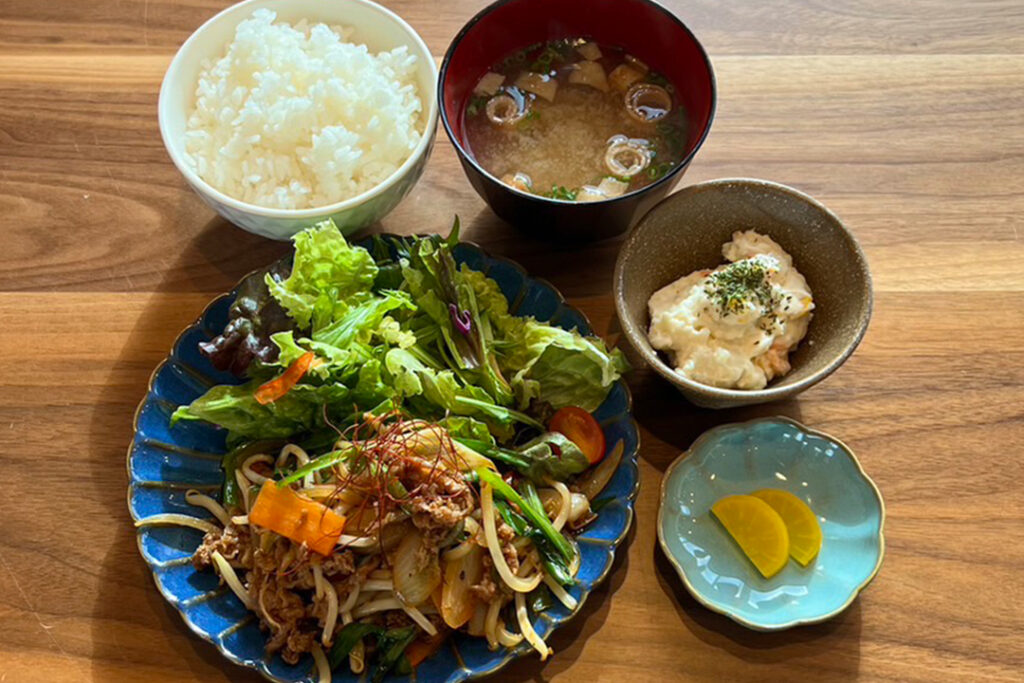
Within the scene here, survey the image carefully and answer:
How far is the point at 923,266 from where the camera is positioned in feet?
7.91

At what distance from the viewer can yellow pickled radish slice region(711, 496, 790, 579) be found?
1959 millimetres

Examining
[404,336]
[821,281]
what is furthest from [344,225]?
[821,281]

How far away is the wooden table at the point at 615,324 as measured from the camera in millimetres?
1984

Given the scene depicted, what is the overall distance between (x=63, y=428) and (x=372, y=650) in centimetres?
101

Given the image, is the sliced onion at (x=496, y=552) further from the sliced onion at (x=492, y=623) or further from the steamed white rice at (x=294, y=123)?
the steamed white rice at (x=294, y=123)

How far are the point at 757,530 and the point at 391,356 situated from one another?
92 cm

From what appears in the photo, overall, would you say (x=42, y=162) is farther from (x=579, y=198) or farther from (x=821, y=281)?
(x=821, y=281)

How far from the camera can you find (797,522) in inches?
79.0

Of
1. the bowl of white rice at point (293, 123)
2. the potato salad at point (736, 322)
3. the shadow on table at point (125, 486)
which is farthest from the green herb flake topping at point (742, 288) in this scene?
the shadow on table at point (125, 486)

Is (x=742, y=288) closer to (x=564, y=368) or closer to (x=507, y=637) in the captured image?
(x=564, y=368)

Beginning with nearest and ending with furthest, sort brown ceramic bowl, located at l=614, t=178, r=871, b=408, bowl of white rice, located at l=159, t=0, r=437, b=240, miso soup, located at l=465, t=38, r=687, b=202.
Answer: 1. brown ceramic bowl, located at l=614, t=178, r=871, b=408
2. bowl of white rice, located at l=159, t=0, r=437, b=240
3. miso soup, located at l=465, t=38, r=687, b=202

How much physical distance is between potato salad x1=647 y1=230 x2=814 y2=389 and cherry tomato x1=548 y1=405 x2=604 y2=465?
0.78 feet

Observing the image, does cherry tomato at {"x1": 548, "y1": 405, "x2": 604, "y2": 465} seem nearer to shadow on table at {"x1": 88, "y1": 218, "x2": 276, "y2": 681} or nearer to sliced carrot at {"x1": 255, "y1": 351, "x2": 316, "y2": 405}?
sliced carrot at {"x1": 255, "y1": 351, "x2": 316, "y2": 405}

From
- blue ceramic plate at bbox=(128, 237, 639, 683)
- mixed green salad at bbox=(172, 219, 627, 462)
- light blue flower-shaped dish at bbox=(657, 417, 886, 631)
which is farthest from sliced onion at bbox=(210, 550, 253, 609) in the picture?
light blue flower-shaped dish at bbox=(657, 417, 886, 631)
